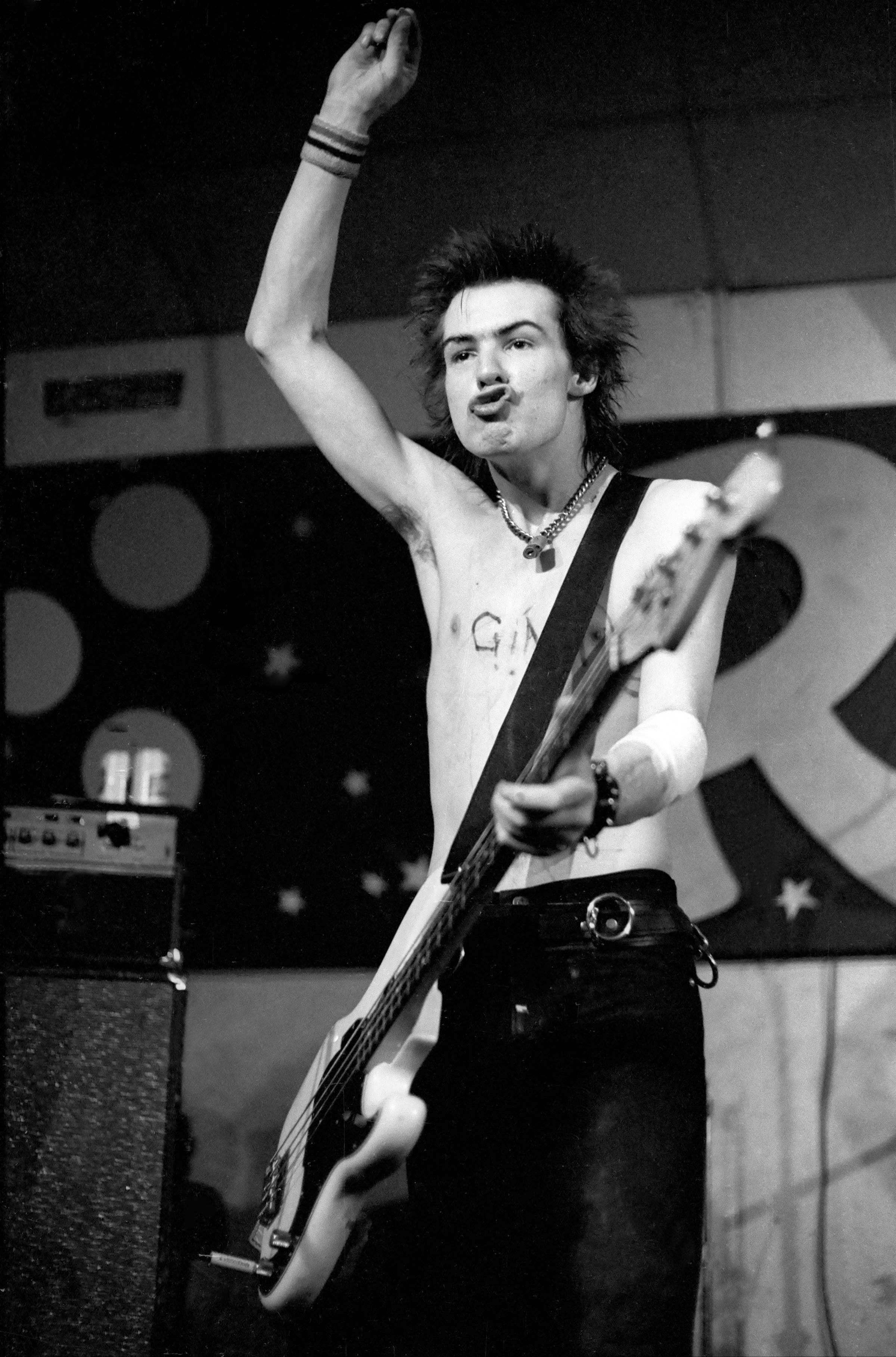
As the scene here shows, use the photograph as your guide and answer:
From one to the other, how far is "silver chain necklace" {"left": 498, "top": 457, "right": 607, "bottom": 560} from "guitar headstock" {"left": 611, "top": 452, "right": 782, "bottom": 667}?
57 centimetres

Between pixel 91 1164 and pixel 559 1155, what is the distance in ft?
3.16

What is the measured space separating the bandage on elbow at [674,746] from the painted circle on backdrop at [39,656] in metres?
2.04

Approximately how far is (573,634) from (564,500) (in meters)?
0.29

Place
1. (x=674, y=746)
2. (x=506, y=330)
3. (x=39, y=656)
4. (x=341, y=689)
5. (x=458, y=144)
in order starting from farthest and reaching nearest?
(x=39, y=656) < (x=341, y=689) < (x=458, y=144) < (x=506, y=330) < (x=674, y=746)

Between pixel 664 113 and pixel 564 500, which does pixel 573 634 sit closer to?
pixel 564 500

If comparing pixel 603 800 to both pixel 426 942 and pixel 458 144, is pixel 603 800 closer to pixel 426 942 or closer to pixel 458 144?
pixel 426 942

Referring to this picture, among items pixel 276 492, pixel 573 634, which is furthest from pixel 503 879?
pixel 276 492

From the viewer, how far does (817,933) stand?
2887 mm

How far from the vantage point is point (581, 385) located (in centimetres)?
210

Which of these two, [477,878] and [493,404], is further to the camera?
[493,404]

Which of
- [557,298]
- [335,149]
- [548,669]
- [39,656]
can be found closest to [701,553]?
[548,669]

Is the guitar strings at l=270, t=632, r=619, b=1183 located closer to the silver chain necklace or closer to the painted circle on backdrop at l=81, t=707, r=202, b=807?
the silver chain necklace

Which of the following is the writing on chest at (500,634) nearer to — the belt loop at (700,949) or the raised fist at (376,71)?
the belt loop at (700,949)

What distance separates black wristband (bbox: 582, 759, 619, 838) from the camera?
4.71 ft
